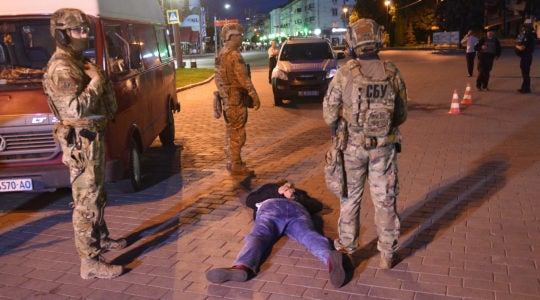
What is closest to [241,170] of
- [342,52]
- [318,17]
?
[342,52]

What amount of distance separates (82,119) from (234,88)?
3.25 m

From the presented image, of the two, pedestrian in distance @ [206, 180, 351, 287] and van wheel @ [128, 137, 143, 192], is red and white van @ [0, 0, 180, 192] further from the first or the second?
pedestrian in distance @ [206, 180, 351, 287]

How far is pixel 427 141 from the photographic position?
8.87 m

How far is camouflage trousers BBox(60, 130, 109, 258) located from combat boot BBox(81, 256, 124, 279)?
0.18 feet

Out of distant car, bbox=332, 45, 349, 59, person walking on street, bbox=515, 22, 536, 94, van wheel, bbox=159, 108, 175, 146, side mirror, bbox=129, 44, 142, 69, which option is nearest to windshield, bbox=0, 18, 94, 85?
side mirror, bbox=129, 44, 142, 69

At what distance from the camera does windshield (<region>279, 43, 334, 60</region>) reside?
14.9 meters

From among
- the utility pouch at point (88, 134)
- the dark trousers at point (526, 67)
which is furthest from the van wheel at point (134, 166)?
the dark trousers at point (526, 67)

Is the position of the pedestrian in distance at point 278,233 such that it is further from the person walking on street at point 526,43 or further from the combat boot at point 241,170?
the person walking on street at point 526,43

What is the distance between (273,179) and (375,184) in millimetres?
3110

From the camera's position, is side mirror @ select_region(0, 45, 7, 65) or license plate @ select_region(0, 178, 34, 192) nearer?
license plate @ select_region(0, 178, 34, 192)

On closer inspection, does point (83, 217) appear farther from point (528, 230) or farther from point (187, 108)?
point (187, 108)

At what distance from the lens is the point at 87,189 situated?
13.1 feet

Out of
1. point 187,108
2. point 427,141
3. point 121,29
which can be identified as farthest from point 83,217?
point 187,108

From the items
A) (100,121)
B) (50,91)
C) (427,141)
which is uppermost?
(50,91)
